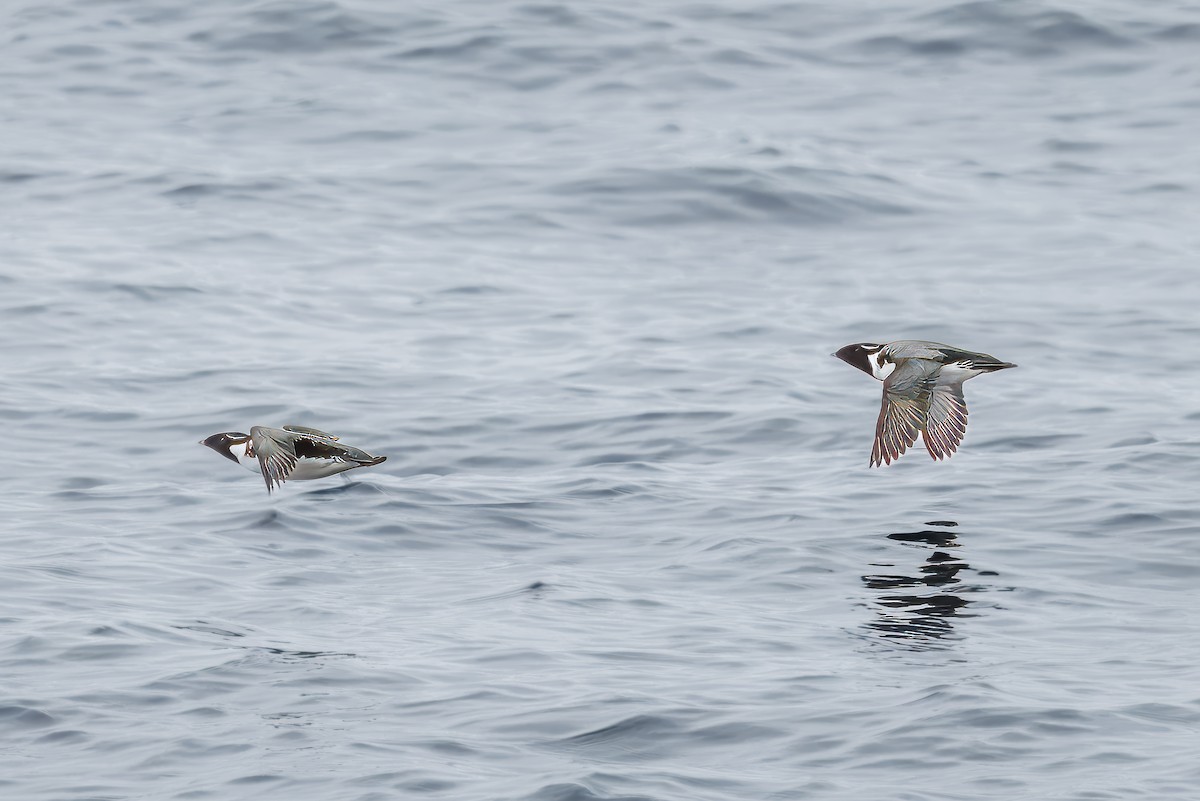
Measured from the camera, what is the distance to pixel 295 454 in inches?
461

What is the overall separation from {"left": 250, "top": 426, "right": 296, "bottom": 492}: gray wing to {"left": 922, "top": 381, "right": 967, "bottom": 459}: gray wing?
4072 millimetres

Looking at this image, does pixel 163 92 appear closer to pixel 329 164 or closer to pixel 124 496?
pixel 329 164

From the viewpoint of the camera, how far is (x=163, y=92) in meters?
27.2

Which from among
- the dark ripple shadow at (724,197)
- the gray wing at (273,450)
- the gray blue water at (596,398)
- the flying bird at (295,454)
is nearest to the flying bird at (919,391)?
the gray blue water at (596,398)

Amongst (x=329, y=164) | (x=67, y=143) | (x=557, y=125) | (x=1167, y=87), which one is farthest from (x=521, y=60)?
(x=1167, y=87)

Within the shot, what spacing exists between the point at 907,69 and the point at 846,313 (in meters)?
10.1

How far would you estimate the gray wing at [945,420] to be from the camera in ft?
40.2

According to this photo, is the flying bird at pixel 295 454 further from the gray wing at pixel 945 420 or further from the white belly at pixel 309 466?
the gray wing at pixel 945 420

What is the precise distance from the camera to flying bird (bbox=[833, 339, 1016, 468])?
480 inches

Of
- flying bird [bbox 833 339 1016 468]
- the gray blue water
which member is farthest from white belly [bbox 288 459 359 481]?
flying bird [bbox 833 339 1016 468]

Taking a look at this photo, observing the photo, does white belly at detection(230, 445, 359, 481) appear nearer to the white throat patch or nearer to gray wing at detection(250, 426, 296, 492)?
gray wing at detection(250, 426, 296, 492)

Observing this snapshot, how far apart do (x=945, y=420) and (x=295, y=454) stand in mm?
4233

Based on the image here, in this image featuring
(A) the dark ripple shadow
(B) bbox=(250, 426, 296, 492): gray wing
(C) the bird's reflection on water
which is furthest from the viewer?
(A) the dark ripple shadow

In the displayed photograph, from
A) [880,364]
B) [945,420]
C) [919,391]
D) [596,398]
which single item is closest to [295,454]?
[880,364]
